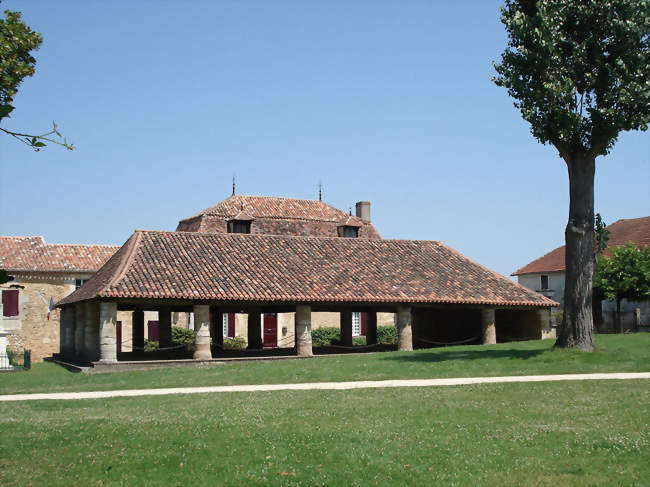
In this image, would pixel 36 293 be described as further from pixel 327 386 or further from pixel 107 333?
pixel 327 386

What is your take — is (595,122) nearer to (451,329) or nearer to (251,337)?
(451,329)

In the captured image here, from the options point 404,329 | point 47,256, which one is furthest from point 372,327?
point 47,256

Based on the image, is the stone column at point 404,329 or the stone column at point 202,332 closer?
the stone column at point 202,332

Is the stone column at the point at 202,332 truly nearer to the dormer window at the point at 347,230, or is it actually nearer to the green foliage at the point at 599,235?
the green foliage at the point at 599,235

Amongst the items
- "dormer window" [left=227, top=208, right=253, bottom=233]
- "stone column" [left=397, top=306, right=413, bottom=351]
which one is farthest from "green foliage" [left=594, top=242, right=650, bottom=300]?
"dormer window" [left=227, top=208, right=253, bottom=233]

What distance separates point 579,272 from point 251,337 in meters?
17.8

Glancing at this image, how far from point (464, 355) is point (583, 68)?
9834 mm

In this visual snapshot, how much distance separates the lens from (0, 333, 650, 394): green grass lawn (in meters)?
20.6

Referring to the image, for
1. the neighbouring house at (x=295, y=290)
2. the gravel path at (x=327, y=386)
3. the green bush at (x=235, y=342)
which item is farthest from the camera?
the green bush at (x=235, y=342)

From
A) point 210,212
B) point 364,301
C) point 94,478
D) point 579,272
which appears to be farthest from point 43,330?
point 94,478

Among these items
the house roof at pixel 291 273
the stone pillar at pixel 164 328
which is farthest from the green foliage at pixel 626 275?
the stone pillar at pixel 164 328

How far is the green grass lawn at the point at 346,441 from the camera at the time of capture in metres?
9.73

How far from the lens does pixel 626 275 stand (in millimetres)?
38531

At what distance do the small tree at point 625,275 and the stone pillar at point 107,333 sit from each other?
2613 centimetres
